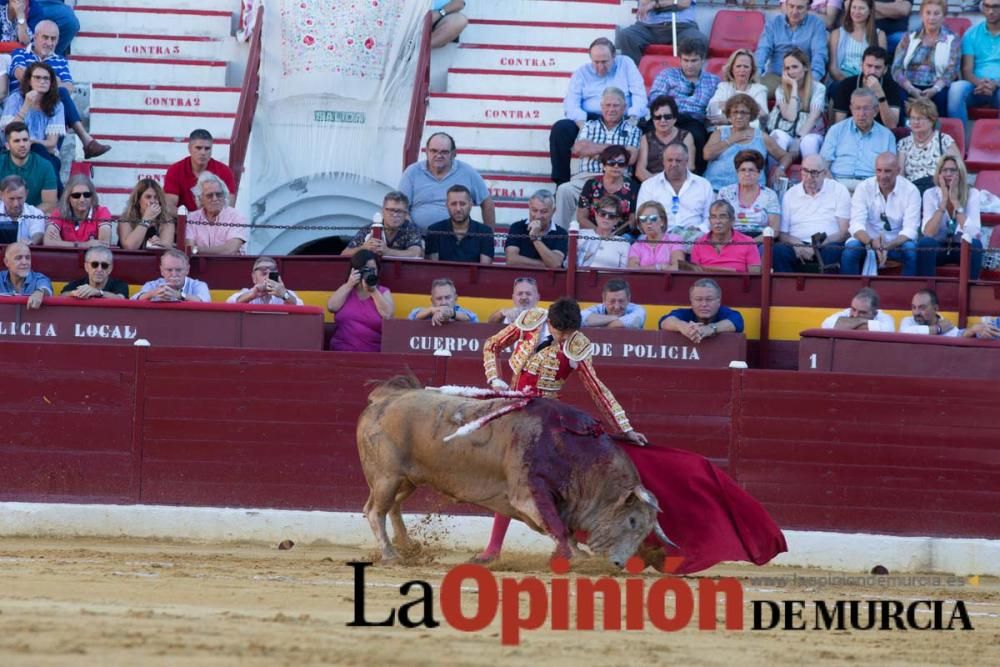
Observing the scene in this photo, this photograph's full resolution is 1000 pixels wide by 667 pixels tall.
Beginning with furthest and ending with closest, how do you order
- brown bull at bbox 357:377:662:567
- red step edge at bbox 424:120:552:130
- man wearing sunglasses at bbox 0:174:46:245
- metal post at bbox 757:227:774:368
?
red step edge at bbox 424:120:552:130
man wearing sunglasses at bbox 0:174:46:245
metal post at bbox 757:227:774:368
brown bull at bbox 357:377:662:567

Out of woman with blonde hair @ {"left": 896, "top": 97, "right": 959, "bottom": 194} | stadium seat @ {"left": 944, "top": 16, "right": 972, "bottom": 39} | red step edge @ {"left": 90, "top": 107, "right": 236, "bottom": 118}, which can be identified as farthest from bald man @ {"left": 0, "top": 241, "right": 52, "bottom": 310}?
stadium seat @ {"left": 944, "top": 16, "right": 972, "bottom": 39}

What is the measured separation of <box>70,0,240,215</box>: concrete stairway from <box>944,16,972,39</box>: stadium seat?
5084 mm

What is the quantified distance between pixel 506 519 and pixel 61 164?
5.31 m

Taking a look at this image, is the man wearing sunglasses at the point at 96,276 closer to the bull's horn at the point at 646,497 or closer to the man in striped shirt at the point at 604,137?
the man in striped shirt at the point at 604,137

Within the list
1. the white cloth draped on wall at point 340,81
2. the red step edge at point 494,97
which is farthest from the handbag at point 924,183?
the white cloth draped on wall at point 340,81

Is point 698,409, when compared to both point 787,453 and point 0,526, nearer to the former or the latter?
point 787,453

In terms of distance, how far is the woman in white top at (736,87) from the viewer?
41.0 ft

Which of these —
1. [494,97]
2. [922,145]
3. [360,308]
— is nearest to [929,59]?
[922,145]

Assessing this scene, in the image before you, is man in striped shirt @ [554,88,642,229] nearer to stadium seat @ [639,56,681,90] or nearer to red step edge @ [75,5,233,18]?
stadium seat @ [639,56,681,90]

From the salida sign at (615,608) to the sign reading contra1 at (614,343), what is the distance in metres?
2.59

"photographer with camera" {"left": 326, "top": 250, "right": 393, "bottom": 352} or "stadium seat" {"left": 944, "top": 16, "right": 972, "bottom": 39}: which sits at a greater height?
"stadium seat" {"left": 944, "top": 16, "right": 972, "bottom": 39}

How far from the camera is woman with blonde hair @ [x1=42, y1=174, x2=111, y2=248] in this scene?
11.2 metres

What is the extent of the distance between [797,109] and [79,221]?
4.65m

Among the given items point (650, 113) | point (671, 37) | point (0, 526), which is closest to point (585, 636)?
point (0, 526)
